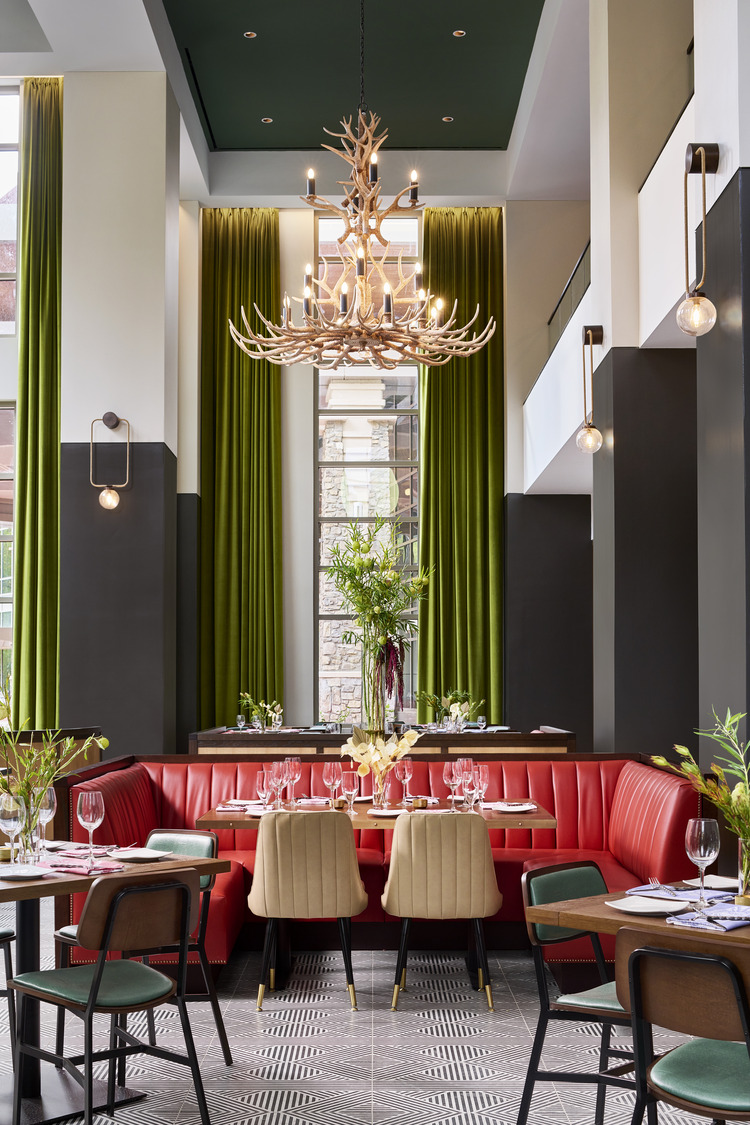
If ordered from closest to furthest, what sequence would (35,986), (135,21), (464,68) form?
1. (35,986)
2. (135,21)
3. (464,68)

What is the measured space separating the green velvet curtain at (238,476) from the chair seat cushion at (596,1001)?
7924 millimetres

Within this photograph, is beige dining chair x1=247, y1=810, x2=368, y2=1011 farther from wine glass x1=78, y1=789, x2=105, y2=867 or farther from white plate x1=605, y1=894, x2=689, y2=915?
white plate x1=605, y1=894, x2=689, y2=915

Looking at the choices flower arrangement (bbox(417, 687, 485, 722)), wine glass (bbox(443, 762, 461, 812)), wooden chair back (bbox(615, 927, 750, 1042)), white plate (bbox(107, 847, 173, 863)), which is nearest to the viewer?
wooden chair back (bbox(615, 927, 750, 1042))

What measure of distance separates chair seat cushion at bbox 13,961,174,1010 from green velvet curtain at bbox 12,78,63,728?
6.22 m

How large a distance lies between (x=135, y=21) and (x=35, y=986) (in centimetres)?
683

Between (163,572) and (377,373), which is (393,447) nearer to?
(377,373)

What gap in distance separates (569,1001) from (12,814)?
1825 millimetres

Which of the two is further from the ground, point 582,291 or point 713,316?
point 582,291

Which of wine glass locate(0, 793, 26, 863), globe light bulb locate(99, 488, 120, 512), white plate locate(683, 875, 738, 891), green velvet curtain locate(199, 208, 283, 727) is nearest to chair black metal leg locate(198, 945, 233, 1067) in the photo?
wine glass locate(0, 793, 26, 863)

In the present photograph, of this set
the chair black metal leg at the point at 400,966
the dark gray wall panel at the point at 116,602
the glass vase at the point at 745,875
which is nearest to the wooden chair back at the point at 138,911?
the chair black metal leg at the point at 400,966

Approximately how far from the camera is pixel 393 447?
11594 millimetres

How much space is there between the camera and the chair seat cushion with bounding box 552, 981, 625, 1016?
9.41ft

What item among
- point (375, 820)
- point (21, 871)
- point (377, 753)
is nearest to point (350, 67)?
point (377, 753)

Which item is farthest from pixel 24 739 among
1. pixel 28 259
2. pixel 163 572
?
pixel 28 259
